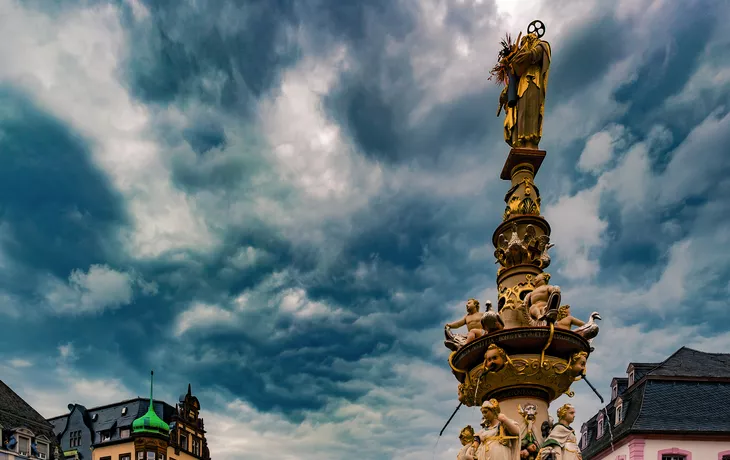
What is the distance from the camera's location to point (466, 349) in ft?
40.3

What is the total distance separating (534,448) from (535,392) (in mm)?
1198

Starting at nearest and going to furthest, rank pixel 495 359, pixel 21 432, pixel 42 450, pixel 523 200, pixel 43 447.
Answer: pixel 495 359, pixel 523 200, pixel 21 432, pixel 42 450, pixel 43 447

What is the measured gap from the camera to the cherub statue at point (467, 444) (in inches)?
434

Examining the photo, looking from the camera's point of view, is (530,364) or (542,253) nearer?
(530,364)

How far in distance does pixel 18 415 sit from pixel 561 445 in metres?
41.2

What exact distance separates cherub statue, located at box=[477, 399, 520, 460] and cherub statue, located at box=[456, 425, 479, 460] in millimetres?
135

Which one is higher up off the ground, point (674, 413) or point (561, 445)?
point (674, 413)

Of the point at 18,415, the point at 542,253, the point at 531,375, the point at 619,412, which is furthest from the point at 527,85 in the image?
the point at 18,415

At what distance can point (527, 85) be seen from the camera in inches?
580

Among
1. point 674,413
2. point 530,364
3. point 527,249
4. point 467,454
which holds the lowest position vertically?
point 467,454

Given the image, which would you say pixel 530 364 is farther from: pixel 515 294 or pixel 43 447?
pixel 43 447

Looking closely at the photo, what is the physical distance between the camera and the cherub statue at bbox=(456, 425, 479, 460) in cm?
1103

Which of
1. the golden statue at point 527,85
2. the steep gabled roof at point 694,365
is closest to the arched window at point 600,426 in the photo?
the steep gabled roof at point 694,365

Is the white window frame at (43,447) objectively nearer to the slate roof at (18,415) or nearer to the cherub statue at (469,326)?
the slate roof at (18,415)
